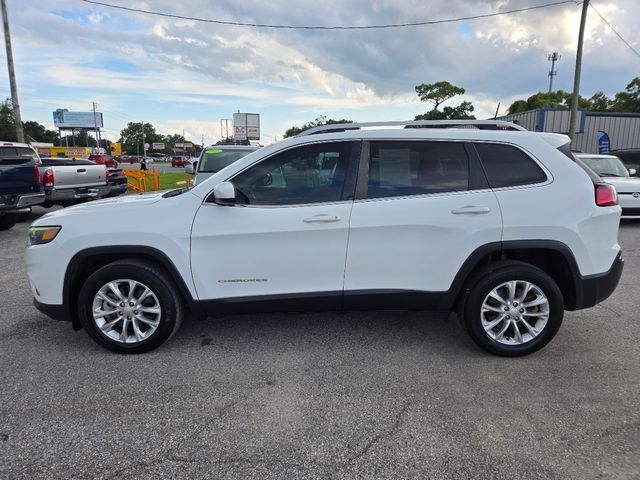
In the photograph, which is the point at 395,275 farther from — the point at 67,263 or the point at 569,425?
the point at 67,263

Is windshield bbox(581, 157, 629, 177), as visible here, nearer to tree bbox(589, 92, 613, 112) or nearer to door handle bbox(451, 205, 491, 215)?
door handle bbox(451, 205, 491, 215)

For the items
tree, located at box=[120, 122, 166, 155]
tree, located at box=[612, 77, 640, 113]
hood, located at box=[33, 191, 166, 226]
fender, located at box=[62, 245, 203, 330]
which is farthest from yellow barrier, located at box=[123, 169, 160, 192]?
tree, located at box=[120, 122, 166, 155]

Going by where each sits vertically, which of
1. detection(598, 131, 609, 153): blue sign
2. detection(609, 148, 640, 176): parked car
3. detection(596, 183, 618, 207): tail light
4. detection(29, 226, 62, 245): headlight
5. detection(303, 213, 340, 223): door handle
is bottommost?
detection(29, 226, 62, 245): headlight

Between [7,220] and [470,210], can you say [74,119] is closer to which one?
[7,220]

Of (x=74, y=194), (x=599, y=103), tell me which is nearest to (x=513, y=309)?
(x=74, y=194)

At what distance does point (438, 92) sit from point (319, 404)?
59439mm

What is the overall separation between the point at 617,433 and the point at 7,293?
605 centimetres

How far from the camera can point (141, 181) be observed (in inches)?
723

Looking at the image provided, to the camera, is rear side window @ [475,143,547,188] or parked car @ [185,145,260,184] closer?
rear side window @ [475,143,547,188]

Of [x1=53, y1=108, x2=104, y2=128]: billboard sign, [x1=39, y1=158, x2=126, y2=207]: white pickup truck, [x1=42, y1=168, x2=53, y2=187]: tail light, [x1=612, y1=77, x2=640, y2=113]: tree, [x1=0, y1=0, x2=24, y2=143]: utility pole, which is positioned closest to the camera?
[x1=42, y1=168, x2=53, y2=187]: tail light

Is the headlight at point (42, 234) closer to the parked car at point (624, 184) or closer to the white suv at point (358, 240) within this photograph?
the white suv at point (358, 240)

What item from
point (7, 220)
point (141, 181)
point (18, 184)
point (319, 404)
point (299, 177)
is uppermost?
point (299, 177)

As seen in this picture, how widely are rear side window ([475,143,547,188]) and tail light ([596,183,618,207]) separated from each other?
1.44 feet

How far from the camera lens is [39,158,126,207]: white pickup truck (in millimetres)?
9656
